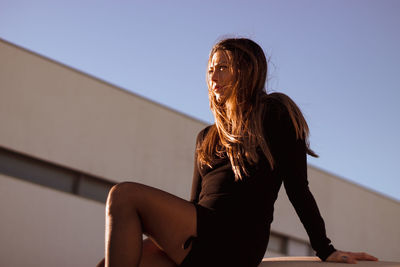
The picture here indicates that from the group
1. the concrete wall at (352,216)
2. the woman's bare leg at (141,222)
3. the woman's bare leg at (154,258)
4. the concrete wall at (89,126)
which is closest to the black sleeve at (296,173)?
the woman's bare leg at (141,222)

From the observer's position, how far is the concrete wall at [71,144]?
8352 millimetres

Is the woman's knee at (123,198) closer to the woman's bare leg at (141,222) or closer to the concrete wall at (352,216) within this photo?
the woman's bare leg at (141,222)

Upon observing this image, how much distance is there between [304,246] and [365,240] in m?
1.93

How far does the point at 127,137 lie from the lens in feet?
31.9

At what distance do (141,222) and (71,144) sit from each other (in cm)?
748

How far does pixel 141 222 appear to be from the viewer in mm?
1849

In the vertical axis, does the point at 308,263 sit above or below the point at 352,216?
above

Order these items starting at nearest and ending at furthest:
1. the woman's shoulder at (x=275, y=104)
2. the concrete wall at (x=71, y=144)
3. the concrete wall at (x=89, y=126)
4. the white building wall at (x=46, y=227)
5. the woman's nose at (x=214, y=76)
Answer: the woman's shoulder at (x=275, y=104) < the woman's nose at (x=214, y=76) < the white building wall at (x=46, y=227) < the concrete wall at (x=71, y=144) < the concrete wall at (x=89, y=126)

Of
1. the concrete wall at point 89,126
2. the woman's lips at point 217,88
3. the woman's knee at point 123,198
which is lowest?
the concrete wall at point 89,126

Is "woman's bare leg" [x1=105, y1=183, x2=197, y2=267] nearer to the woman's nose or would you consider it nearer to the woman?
the woman

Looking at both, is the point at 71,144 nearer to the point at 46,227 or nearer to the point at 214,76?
the point at 46,227

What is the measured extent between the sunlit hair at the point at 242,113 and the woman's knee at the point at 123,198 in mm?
404

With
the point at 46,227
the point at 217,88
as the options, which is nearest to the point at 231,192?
the point at 217,88

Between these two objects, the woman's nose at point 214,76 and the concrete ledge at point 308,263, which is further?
the woman's nose at point 214,76
